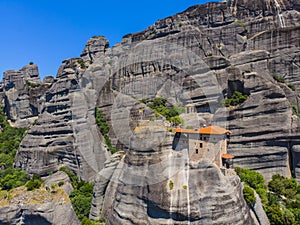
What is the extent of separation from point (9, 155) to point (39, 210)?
20.6 m

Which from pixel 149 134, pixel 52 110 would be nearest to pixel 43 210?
pixel 149 134

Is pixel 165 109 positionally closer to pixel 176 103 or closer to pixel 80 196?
pixel 176 103

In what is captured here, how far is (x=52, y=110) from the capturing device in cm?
3111

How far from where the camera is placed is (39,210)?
62.3 feet

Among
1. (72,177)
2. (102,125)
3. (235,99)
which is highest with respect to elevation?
(235,99)

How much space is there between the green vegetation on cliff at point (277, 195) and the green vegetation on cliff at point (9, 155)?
25.4m

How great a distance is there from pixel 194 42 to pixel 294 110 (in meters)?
20.0

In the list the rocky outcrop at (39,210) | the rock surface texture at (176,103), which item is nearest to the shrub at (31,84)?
the rock surface texture at (176,103)

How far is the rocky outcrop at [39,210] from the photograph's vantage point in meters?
19.0

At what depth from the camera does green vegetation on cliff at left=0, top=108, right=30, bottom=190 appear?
Answer: 2755 cm

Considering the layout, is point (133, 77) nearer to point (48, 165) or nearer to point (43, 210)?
point (48, 165)

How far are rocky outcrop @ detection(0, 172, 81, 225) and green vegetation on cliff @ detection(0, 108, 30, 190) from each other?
295 inches

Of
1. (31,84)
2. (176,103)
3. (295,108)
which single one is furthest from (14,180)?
(295,108)

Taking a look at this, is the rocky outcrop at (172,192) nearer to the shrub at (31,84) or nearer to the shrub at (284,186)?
the shrub at (284,186)
